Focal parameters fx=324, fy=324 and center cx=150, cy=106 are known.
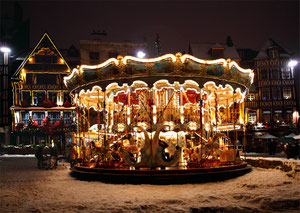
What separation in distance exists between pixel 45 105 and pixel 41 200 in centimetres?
3459

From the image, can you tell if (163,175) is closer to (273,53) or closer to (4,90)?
(4,90)

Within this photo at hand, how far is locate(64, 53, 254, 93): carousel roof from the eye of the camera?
1266 centimetres

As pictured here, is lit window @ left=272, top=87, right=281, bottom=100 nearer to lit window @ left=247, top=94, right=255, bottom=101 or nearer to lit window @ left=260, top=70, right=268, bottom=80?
lit window @ left=260, top=70, right=268, bottom=80

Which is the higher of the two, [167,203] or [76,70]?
[76,70]

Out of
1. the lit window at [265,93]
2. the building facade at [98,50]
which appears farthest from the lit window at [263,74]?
the building facade at [98,50]

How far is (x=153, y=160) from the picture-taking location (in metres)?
11.7

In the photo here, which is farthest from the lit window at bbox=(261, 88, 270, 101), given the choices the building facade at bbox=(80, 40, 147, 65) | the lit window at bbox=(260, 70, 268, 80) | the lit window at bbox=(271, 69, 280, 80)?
the building facade at bbox=(80, 40, 147, 65)

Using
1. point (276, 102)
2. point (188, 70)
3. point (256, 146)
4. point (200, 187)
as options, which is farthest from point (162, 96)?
point (276, 102)

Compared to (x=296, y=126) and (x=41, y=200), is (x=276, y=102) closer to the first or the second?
(x=296, y=126)

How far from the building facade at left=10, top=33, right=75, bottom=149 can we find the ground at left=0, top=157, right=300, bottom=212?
3121 cm

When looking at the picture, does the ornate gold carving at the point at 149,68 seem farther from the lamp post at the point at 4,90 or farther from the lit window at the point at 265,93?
the lit window at the point at 265,93

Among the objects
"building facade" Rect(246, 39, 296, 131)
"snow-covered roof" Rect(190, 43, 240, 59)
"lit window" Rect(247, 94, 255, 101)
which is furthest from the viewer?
"lit window" Rect(247, 94, 255, 101)

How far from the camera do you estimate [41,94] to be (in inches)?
1695

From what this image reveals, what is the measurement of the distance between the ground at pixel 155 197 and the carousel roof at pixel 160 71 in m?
4.53
